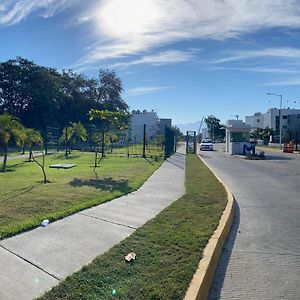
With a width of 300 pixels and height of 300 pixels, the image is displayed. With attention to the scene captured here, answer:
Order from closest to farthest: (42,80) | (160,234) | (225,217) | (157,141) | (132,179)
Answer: (160,234) → (225,217) → (132,179) → (157,141) → (42,80)

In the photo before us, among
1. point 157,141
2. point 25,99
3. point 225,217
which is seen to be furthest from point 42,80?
point 225,217

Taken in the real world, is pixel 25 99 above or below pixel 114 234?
above

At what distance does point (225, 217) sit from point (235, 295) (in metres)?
3.26

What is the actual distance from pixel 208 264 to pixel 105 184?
744 centimetres

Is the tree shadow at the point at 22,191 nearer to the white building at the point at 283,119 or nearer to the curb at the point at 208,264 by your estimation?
the curb at the point at 208,264

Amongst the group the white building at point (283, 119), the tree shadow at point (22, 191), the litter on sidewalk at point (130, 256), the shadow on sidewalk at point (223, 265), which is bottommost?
the shadow on sidewalk at point (223, 265)

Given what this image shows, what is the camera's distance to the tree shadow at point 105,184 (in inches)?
440

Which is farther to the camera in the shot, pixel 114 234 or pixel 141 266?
pixel 114 234

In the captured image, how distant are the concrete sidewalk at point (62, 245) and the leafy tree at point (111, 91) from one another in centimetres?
6391

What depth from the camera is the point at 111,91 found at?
7344 centimetres

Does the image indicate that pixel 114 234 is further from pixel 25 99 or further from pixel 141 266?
pixel 25 99

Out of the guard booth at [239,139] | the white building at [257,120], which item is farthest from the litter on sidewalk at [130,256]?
the white building at [257,120]

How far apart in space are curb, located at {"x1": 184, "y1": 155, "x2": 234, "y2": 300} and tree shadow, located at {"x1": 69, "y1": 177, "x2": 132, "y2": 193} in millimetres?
4319

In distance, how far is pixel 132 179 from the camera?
45.0 ft
